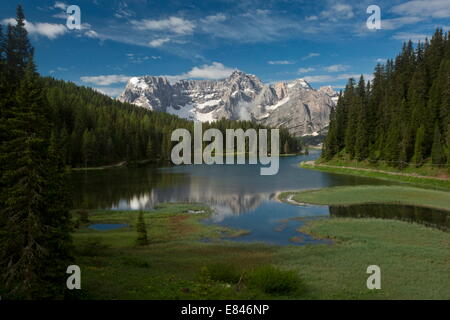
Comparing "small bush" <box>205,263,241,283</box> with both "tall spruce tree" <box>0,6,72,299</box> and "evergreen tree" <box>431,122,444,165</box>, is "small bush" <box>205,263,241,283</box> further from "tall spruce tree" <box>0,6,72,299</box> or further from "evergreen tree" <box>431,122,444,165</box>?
"evergreen tree" <box>431,122,444,165</box>

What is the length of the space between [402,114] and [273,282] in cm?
9562

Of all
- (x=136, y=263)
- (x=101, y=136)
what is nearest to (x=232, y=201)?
(x=136, y=263)

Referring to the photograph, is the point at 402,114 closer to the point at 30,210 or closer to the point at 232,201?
the point at 232,201

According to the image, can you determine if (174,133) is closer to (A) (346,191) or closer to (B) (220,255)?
(A) (346,191)

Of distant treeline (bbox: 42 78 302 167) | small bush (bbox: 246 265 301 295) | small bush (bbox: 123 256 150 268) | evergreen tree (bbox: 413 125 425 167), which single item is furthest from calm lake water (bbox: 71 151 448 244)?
distant treeline (bbox: 42 78 302 167)

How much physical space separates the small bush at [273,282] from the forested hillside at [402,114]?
228 feet

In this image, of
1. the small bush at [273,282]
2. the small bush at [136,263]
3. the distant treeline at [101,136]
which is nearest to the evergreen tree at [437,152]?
the small bush at [273,282]

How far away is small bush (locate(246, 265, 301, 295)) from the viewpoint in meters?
15.8

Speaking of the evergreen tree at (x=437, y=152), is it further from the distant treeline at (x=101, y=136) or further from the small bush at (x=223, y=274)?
the distant treeline at (x=101, y=136)

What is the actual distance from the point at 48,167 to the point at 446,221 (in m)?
44.0

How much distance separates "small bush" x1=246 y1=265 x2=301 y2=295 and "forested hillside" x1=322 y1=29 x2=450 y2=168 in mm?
69543

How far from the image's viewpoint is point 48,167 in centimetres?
1359
